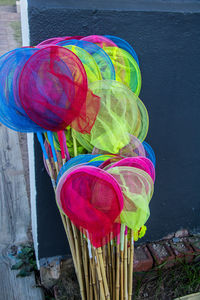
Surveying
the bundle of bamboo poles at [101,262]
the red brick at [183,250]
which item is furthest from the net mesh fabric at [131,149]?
the red brick at [183,250]

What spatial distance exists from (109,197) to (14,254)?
1.23 metres

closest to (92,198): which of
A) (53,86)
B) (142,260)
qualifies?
(53,86)

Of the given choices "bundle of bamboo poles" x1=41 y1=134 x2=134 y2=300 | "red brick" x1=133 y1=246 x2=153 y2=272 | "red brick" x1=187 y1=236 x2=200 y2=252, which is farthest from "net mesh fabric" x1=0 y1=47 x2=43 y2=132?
"red brick" x1=187 y1=236 x2=200 y2=252

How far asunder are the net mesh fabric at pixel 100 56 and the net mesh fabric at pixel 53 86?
0.16 m

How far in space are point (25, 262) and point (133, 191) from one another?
46.1 inches

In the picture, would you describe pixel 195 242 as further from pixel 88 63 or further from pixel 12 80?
pixel 12 80

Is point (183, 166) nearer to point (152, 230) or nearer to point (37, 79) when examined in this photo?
point (152, 230)

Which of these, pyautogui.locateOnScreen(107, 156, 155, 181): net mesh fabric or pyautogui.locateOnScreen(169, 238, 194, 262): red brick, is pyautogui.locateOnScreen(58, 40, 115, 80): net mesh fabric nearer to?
pyautogui.locateOnScreen(107, 156, 155, 181): net mesh fabric

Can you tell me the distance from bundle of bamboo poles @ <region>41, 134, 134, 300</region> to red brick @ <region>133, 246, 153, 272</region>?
58 centimetres

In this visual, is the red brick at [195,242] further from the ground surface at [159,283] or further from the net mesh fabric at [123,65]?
the net mesh fabric at [123,65]

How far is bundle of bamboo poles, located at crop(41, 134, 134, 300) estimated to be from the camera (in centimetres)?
128

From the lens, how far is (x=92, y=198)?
1138 millimetres

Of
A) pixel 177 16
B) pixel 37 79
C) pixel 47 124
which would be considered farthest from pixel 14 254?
pixel 177 16

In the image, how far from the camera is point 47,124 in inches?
47.9
